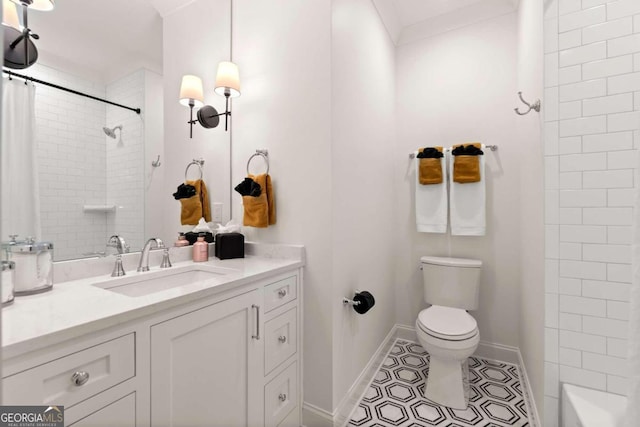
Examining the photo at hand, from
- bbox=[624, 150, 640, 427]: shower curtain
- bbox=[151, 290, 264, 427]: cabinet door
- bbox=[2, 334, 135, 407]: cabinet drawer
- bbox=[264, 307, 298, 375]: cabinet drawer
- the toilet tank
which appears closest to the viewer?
bbox=[624, 150, 640, 427]: shower curtain

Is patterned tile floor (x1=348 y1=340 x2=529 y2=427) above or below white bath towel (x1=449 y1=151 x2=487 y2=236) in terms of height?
below

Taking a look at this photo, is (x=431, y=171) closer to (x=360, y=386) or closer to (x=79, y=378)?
(x=360, y=386)

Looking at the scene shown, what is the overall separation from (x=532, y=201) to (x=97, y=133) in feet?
6.91

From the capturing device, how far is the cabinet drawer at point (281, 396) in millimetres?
1419

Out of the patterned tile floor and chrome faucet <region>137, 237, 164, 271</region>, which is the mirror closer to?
chrome faucet <region>137, 237, 164, 271</region>

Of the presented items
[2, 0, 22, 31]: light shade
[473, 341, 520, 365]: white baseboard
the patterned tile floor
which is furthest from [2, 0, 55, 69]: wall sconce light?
[473, 341, 520, 365]: white baseboard

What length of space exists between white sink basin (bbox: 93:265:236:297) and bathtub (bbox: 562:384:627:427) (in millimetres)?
1510

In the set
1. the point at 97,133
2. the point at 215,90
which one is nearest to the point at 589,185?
the point at 215,90

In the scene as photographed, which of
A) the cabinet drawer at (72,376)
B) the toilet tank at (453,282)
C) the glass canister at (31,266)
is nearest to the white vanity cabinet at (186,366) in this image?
the cabinet drawer at (72,376)

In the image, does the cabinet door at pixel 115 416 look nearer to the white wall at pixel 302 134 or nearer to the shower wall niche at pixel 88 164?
the shower wall niche at pixel 88 164

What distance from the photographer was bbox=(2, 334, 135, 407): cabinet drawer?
746 mm

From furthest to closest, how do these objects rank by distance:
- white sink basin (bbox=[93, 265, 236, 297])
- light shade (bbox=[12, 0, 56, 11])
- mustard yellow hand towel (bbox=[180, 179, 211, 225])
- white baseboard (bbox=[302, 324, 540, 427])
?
1. mustard yellow hand towel (bbox=[180, 179, 211, 225])
2. white baseboard (bbox=[302, 324, 540, 427])
3. white sink basin (bbox=[93, 265, 236, 297])
4. light shade (bbox=[12, 0, 56, 11])

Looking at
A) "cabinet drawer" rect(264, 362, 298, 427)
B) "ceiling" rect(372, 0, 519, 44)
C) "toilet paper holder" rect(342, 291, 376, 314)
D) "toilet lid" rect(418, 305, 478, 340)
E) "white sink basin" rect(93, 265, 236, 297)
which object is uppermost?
"ceiling" rect(372, 0, 519, 44)

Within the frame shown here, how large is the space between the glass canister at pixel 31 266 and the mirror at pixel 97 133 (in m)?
0.10
